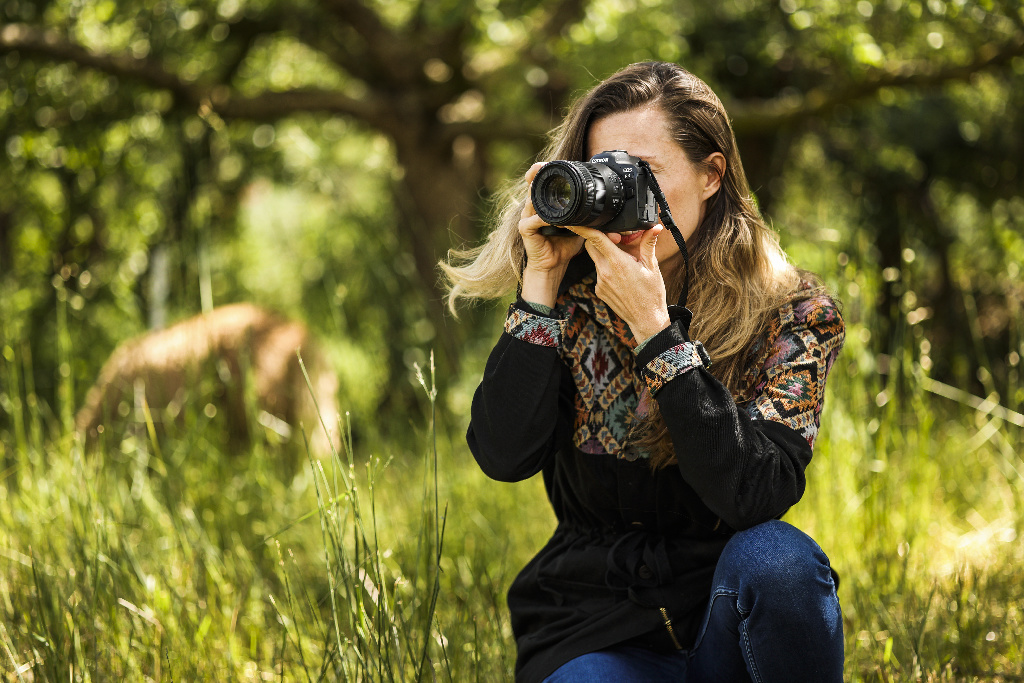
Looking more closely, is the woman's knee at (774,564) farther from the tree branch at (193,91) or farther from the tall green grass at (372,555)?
the tree branch at (193,91)

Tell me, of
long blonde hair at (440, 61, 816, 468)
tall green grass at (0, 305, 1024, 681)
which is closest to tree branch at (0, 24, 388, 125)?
tall green grass at (0, 305, 1024, 681)

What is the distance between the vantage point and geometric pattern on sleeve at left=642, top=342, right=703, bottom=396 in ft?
4.13

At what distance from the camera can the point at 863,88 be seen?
11.5 ft

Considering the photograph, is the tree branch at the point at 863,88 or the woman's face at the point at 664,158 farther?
the tree branch at the point at 863,88

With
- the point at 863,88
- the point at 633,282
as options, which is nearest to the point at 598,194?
the point at 633,282

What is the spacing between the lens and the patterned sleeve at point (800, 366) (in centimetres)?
132

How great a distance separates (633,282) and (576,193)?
17cm

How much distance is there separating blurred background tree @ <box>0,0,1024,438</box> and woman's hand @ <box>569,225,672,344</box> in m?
1.27

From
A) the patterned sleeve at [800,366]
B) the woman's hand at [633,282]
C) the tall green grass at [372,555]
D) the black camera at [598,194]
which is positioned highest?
the black camera at [598,194]

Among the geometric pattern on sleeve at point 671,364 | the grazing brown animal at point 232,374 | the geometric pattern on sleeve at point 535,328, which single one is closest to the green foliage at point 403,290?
the grazing brown animal at point 232,374

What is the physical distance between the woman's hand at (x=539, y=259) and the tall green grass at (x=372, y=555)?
31 centimetres

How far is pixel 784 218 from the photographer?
4.80 metres

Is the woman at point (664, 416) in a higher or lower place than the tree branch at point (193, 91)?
lower

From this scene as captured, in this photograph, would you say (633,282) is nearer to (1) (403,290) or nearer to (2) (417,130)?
(1) (403,290)
